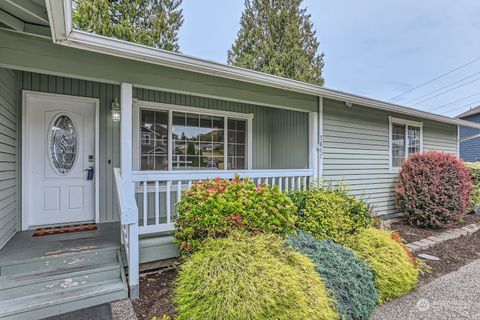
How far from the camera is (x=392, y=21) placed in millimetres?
11836

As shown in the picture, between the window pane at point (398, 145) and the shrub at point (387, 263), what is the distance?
4011mm

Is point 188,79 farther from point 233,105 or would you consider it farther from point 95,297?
point 95,297

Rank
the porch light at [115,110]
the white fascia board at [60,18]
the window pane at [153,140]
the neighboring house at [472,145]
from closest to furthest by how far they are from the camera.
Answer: the white fascia board at [60,18]
the porch light at [115,110]
the window pane at [153,140]
the neighboring house at [472,145]

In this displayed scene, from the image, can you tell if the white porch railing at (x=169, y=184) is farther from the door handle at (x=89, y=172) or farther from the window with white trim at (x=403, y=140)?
the window with white trim at (x=403, y=140)

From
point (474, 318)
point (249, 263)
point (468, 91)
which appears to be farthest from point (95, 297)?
point (468, 91)

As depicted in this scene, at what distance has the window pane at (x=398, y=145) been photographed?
6898 mm

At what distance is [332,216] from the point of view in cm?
380

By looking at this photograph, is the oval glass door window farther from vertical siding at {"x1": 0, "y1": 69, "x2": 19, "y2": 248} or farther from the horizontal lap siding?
the horizontal lap siding

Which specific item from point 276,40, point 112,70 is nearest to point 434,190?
point 112,70

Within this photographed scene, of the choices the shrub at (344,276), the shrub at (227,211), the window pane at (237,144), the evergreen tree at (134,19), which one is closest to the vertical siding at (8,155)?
the shrub at (227,211)

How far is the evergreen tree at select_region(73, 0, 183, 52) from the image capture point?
879cm

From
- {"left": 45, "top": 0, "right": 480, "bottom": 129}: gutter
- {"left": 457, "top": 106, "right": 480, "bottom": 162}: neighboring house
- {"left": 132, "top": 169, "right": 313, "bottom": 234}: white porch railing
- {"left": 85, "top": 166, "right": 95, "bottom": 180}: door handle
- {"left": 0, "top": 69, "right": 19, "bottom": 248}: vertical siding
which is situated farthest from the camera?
{"left": 457, "top": 106, "right": 480, "bottom": 162}: neighboring house

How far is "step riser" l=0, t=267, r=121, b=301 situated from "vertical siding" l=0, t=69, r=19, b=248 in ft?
3.09

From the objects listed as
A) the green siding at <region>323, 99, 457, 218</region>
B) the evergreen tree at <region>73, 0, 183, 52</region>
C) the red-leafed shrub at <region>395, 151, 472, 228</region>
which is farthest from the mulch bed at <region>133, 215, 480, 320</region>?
the evergreen tree at <region>73, 0, 183, 52</region>
